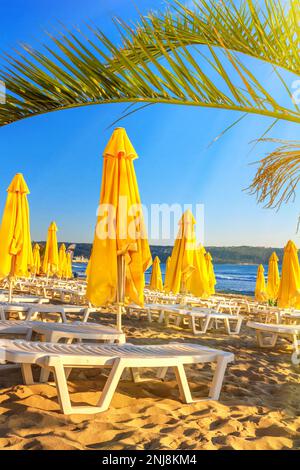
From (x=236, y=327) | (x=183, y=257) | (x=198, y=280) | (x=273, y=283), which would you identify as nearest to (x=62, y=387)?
(x=183, y=257)

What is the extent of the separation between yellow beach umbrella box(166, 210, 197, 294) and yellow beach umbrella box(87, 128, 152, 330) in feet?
12.0

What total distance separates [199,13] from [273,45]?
0.53 metres

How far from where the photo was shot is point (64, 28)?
2.29m

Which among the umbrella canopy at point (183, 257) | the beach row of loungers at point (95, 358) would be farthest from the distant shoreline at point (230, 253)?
the beach row of loungers at point (95, 358)

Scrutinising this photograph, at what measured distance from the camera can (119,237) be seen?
380cm

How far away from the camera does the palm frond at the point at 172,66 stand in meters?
2.41

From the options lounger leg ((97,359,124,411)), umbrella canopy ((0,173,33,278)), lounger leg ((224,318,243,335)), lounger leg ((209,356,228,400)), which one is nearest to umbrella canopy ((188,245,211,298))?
lounger leg ((224,318,243,335))

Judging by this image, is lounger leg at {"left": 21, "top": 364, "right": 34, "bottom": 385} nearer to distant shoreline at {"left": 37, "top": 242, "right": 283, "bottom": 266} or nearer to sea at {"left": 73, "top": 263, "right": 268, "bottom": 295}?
sea at {"left": 73, "top": 263, "right": 268, "bottom": 295}

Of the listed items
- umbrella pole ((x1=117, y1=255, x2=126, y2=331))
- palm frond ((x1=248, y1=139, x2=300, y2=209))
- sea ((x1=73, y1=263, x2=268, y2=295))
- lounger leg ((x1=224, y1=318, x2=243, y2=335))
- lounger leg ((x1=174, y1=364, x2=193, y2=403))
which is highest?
palm frond ((x1=248, y1=139, x2=300, y2=209))

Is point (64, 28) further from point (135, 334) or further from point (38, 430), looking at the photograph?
point (135, 334)

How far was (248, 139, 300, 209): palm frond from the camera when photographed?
3220mm

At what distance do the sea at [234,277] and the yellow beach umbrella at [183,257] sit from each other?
3385cm

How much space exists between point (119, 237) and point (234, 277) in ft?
184

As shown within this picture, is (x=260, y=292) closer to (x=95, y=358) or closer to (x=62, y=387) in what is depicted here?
(x=95, y=358)
